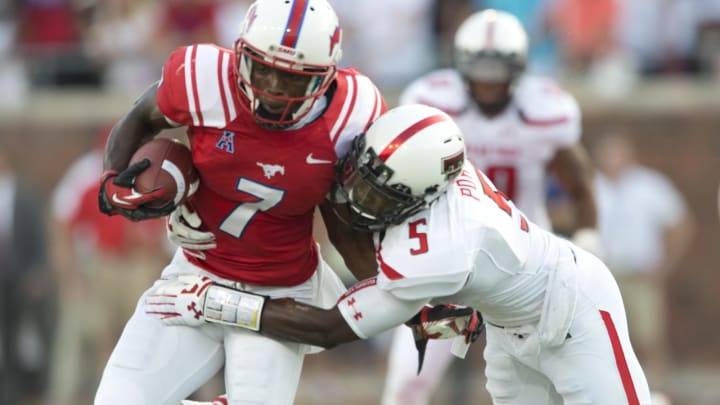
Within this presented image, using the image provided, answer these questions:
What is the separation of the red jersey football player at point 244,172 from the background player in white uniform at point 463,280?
0.15 meters

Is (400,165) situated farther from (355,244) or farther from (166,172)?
(166,172)

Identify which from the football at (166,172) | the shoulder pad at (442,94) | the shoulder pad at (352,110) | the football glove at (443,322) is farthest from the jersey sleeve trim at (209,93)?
the shoulder pad at (442,94)

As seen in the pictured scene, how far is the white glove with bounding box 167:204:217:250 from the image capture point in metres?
5.09

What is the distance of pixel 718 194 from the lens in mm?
10719

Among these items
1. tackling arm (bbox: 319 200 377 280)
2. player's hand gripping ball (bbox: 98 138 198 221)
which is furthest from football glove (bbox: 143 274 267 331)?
tackling arm (bbox: 319 200 377 280)

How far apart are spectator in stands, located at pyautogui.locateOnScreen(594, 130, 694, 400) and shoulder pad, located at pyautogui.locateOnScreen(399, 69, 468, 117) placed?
3.39m

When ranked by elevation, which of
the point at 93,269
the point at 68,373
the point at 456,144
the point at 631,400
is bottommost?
the point at 68,373

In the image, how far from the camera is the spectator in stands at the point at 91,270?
9406 mm

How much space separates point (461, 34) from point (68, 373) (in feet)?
14.9

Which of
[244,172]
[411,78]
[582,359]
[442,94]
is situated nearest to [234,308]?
[244,172]

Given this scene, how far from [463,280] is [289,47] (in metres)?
0.98

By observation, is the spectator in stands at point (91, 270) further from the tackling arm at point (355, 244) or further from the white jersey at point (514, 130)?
the tackling arm at point (355, 244)

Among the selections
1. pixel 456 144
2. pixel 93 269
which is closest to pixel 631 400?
pixel 456 144

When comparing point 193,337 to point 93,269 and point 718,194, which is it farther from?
point 718,194
